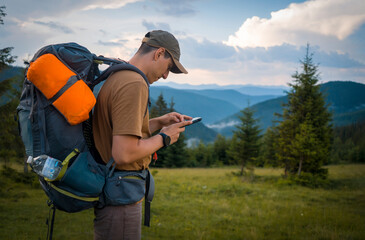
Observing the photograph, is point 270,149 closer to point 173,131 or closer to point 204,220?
point 204,220

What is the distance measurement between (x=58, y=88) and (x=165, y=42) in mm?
952

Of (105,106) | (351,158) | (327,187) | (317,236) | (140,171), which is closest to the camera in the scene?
(105,106)

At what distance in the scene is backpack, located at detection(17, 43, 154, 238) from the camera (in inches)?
71.6

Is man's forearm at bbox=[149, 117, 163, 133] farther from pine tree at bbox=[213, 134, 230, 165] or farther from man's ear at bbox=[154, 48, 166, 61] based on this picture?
pine tree at bbox=[213, 134, 230, 165]

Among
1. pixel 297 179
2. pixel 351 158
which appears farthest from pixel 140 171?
pixel 351 158

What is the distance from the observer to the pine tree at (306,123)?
19391 millimetres

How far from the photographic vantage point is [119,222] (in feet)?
7.00

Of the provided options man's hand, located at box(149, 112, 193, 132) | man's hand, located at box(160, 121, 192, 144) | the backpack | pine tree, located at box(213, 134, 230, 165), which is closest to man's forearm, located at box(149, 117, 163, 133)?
man's hand, located at box(149, 112, 193, 132)

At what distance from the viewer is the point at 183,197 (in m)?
12.6

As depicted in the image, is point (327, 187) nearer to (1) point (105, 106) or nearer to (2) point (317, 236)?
(2) point (317, 236)

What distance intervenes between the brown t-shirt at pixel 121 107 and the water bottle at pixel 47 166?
37 centimetres

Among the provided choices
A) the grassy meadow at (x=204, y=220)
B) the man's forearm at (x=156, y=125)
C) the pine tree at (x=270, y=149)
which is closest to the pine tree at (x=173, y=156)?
the pine tree at (x=270, y=149)

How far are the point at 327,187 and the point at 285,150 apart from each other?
393 cm

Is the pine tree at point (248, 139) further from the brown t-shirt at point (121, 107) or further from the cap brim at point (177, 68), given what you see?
the brown t-shirt at point (121, 107)
